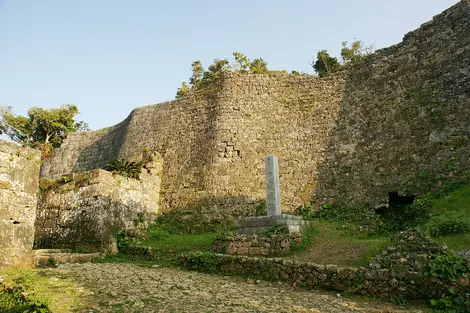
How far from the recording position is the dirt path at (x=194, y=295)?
217 inches

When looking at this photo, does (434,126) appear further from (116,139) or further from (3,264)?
(116,139)

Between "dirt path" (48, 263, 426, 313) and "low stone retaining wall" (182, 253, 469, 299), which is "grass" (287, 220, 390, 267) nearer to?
"low stone retaining wall" (182, 253, 469, 299)

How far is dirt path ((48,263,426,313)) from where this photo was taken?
552cm

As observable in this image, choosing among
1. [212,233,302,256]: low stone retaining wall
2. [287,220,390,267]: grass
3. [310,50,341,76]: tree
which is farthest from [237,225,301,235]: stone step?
[310,50,341,76]: tree

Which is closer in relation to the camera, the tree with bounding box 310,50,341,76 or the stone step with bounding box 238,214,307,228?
the stone step with bounding box 238,214,307,228

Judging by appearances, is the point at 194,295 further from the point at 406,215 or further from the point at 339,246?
the point at 406,215

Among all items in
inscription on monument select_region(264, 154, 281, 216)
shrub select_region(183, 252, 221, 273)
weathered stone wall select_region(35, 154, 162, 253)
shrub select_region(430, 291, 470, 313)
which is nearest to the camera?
shrub select_region(430, 291, 470, 313)

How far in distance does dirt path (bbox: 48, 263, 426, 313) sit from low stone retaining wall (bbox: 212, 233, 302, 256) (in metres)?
1.62

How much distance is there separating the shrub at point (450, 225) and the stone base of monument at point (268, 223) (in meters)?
3.38

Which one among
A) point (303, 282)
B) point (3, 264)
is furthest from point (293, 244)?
point (3, 264)

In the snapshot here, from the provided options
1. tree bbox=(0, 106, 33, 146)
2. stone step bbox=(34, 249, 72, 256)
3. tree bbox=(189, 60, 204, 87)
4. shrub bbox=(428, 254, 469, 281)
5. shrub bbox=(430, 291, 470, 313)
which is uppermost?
tree bbox=(189, 60, 204, 87)

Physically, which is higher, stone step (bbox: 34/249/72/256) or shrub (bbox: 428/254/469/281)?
stone step (bbox: 34/249/72/256)

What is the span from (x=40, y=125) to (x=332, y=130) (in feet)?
84.1

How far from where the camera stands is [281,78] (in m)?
17.1
